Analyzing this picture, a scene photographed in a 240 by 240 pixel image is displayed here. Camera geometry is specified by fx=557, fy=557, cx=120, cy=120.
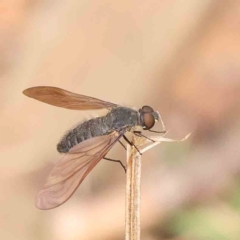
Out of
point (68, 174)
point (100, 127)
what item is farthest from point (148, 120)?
point (68, 174)

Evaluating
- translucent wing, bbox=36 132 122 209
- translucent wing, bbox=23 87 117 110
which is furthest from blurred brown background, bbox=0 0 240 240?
translucent wing, bbox=36 132 122 209

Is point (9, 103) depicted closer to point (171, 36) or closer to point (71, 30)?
point (71, 30)

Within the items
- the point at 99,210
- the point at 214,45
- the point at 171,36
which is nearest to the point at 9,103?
the point at 99,210

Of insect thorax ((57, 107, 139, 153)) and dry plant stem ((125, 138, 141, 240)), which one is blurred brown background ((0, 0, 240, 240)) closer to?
insect thorax ((57, 107, 139, 153))

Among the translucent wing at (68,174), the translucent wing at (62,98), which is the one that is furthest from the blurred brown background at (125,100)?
the translucent wing at (68,174)

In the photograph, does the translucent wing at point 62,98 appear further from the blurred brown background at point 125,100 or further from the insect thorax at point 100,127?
the blurred brown background at point 125,100

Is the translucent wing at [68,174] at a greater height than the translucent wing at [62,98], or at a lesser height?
lesser

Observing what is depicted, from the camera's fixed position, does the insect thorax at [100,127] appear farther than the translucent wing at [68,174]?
Yes
